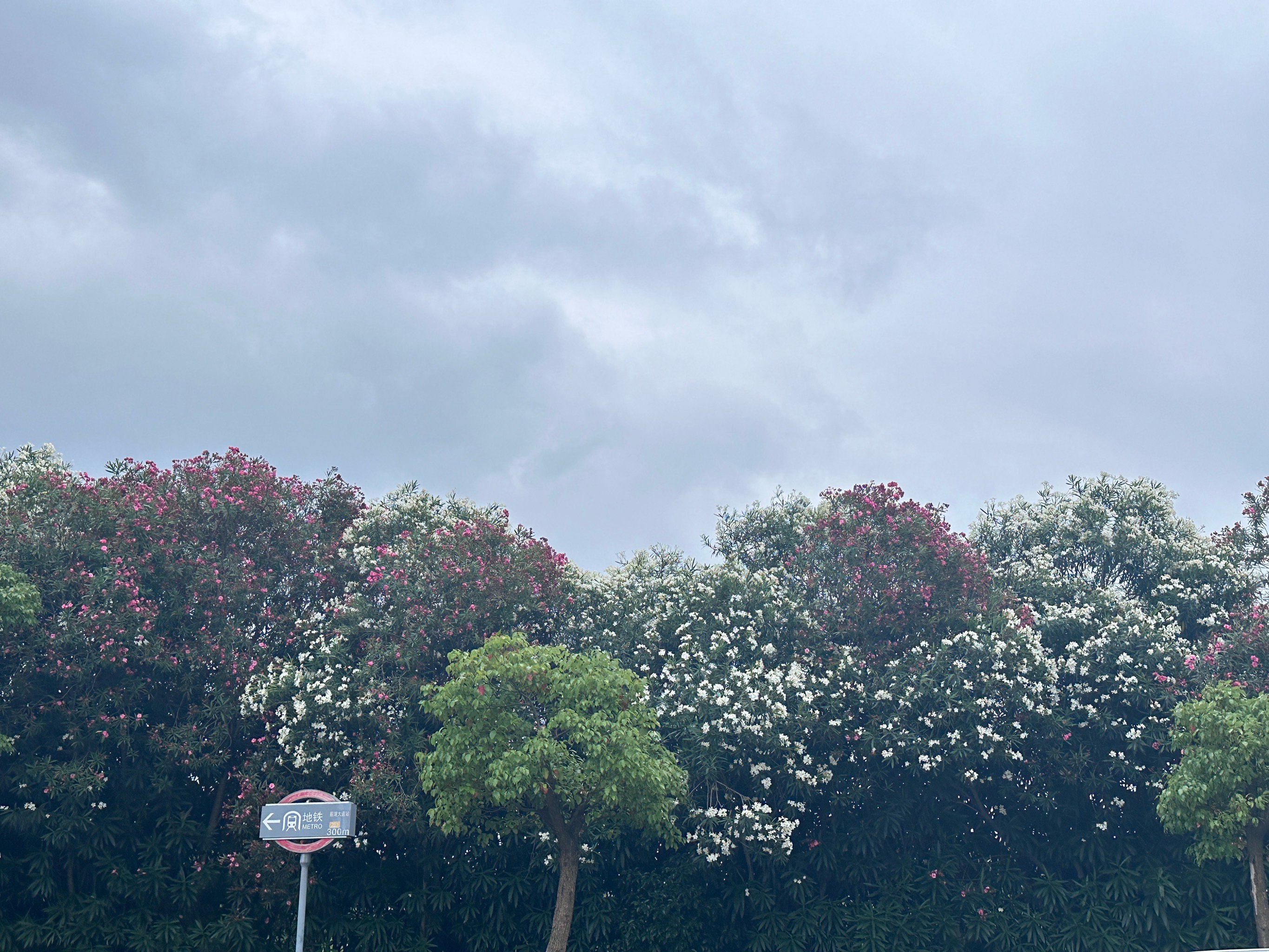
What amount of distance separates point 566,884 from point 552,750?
3.32 metres

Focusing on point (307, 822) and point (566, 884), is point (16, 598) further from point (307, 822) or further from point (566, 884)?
point (566, 884)

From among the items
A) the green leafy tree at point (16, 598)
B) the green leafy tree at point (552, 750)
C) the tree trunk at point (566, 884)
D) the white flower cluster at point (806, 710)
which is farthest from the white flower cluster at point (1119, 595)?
the green leafy tree at point (16, 598)

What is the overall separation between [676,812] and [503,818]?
3.89 metres

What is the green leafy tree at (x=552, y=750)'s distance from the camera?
52.5 feet

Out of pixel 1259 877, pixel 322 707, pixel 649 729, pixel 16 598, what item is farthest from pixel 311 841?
pixel 1259 877

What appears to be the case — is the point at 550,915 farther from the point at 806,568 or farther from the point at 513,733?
the point at 806,568

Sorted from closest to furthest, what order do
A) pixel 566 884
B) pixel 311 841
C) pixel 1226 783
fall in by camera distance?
pixel 311 841 < pixel 1226 783 < pixel 566 884

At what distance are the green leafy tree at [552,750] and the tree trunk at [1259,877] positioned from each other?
10669 millimetres

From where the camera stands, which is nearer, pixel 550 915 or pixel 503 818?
pixel 503 818

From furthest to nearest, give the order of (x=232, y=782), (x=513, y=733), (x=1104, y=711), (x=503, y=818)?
(x=232, y=782) < (x=1104, y=711) < (x=503, y=818) < (x=513, y=733)

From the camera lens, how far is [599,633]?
22188 millimetres

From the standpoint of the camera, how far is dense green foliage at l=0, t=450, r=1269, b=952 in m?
19.3

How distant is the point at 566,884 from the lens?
56.6 ft


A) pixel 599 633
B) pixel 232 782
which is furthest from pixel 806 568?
pixel 232 782
